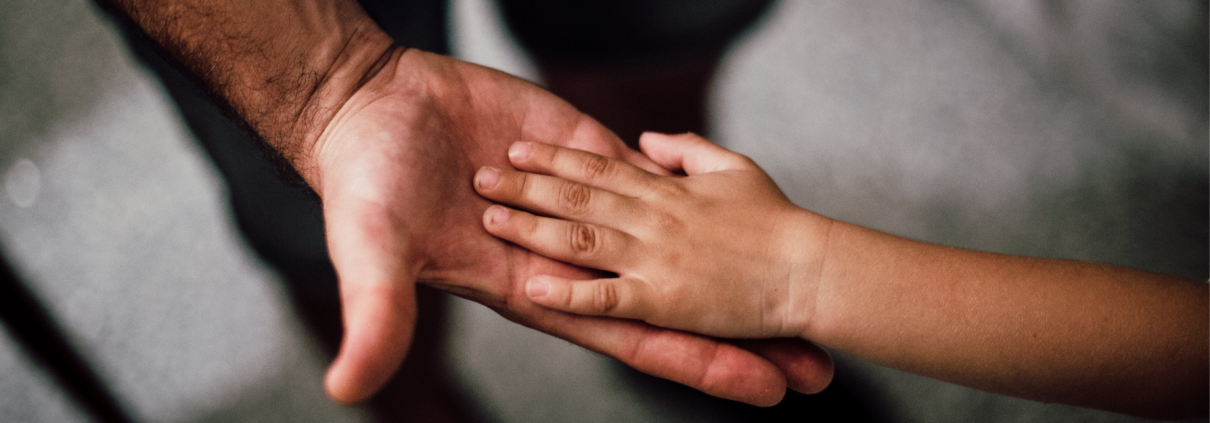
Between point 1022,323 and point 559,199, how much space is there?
0.47 metres

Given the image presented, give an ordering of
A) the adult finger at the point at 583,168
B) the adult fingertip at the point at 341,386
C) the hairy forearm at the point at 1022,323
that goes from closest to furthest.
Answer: the adult fingertip at the point at 341,386 → the hairy forearm at the point at 1022,323 → the adult finger at the point at 583,168

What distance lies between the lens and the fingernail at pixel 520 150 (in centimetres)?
66

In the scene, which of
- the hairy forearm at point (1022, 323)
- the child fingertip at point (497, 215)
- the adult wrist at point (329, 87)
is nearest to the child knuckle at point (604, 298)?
the child fingertip at point (497, 215)

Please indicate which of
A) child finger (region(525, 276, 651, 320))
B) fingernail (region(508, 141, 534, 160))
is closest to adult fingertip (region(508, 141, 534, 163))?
fingernail (region(508, 141, 534, 160))

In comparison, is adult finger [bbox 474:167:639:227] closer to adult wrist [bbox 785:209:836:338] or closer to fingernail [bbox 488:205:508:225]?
fingernail [bbox 488:205:508:225]

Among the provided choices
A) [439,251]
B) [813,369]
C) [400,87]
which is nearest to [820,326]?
[813,369]

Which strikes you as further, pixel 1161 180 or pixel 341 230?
pixel 1161 180

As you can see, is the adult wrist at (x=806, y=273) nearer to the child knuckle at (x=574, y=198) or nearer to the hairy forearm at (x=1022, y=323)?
the hairy forearm at (x=1022, y=323)

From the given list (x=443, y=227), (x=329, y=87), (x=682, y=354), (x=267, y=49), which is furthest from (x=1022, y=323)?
(x=267, y=49)

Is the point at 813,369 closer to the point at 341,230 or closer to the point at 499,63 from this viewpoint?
the point at 341,230

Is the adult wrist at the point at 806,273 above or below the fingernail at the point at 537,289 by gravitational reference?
above

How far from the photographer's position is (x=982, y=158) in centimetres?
93

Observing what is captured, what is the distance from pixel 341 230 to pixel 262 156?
41cm

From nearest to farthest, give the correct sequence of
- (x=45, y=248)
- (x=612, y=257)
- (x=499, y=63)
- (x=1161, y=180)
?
(x=612, y=257) < (x=45, y=248) < (x=1161, y=180) < (x=499, y=63)
